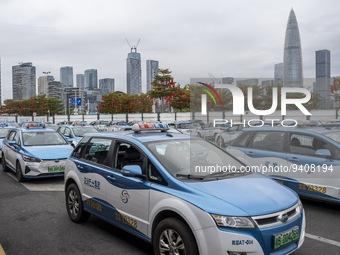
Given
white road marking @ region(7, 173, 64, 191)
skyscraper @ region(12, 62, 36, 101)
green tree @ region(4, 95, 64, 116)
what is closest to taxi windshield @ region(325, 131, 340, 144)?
white road marking @ region(7, 173, 64, 191)

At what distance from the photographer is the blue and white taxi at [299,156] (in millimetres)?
6016

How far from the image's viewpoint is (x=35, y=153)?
30.6 ft

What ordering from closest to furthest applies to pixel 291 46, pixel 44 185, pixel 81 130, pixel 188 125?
1. pixel 44 185
2. pixel 81 130
3. pixel 188 125
4. pixel 291 46

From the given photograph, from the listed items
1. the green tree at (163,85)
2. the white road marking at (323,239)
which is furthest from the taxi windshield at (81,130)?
the green tree at (163,85)

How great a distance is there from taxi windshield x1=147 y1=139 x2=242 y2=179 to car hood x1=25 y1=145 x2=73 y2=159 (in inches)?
218

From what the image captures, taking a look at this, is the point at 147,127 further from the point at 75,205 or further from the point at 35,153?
the point at 35,153

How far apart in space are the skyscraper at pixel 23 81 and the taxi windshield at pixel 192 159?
20076 cm

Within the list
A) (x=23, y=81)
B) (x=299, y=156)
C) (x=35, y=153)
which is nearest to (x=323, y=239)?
(x=299, y=156)

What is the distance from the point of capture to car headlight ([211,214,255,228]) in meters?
3.29

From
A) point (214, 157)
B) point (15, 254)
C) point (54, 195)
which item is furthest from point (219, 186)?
point (54, 195)

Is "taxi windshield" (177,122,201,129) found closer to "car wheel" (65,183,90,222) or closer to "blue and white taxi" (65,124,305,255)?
"car wheel" (65,183,90,222)

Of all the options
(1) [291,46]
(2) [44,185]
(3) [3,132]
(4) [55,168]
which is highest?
(1) [291,46]

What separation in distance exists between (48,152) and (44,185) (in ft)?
3.11

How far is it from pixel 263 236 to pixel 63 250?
2.71m
